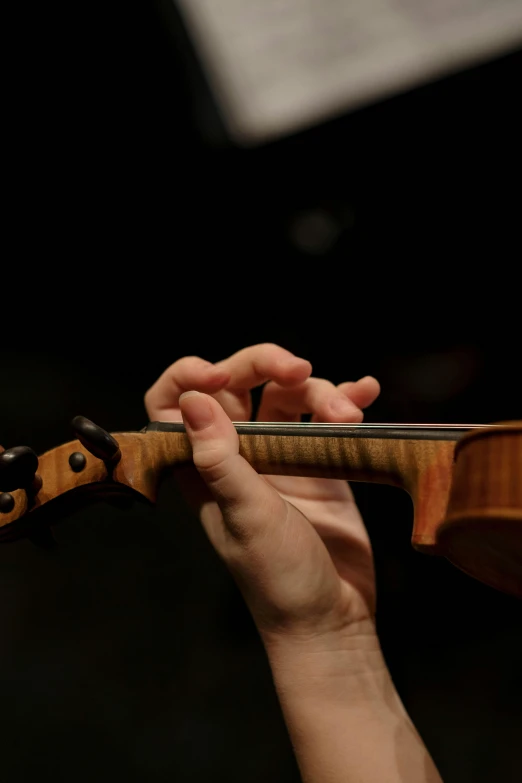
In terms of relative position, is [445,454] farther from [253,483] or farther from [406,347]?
[406,347]

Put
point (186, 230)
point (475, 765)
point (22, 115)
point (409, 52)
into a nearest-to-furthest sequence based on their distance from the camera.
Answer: point (475, 765) → point (409, 52) → point (22, 115) → point (186, 230)

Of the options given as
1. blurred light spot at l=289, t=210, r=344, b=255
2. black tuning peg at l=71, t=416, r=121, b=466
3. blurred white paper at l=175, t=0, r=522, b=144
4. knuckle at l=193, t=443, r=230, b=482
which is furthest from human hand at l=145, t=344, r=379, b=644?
blurred white paper at l=175, t=0, r=522, b=144

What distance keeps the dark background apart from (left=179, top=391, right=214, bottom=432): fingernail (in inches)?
24.3

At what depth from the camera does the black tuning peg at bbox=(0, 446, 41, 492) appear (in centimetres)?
61

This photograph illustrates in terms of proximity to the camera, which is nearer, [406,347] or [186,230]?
[406,347]

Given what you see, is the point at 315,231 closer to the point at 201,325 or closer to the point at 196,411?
the point at 201,325

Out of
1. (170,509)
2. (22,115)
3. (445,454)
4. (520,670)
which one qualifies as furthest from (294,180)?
(520,670)

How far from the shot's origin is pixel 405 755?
2.00ft

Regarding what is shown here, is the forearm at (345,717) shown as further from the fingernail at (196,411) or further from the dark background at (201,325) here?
the dark background at (201,325)

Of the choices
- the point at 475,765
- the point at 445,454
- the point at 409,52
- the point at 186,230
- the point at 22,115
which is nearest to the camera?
the point at 445,454

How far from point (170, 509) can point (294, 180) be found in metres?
0.75

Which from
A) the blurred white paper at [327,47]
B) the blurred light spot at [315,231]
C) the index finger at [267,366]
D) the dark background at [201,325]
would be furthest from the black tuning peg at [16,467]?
the blurred white paper at [327,47]

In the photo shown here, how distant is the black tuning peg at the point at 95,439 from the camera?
62 cm

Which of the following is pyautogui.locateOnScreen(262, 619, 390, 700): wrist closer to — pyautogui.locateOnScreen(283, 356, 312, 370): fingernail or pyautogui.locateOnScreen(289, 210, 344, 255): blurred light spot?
pyautogui.locateOnScreen(283, 356, 312, 370): fingernail
